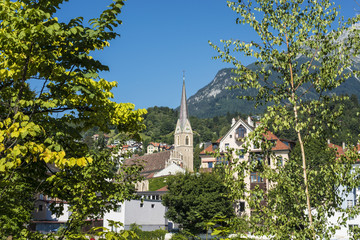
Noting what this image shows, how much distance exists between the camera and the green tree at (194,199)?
54.2 m

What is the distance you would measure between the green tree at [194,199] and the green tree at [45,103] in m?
43.8

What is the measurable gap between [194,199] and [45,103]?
50.9m

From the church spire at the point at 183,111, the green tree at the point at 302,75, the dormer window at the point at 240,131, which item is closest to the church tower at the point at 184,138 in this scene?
the church spire at the point at 183,111

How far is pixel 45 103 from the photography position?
652 centimetres

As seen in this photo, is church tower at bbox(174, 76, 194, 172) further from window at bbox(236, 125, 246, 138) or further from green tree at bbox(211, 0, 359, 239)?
green tree at bbox(211, 0, 359, 239)

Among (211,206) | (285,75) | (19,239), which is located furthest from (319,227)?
(211,206)

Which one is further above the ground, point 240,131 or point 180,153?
point 180,153

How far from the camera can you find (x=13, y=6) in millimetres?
6719

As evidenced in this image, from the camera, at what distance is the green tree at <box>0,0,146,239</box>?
589 centimetres

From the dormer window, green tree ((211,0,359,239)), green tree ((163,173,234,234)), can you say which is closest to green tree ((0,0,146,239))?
green tree ((211,0,359,239))

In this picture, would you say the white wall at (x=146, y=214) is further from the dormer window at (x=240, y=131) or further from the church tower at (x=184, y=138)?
the church tower at (x=184, y=138)

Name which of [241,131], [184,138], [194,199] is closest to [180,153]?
[184,138]

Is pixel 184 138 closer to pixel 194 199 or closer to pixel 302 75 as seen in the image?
pixel 194 199

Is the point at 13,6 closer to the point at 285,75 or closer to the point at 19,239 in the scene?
the point at 19,239
